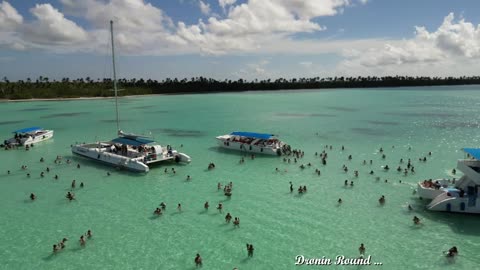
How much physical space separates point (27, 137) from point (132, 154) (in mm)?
26062

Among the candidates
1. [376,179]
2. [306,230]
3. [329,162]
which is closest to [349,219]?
[306,230]

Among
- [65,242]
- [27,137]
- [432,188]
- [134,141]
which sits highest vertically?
[134,141]

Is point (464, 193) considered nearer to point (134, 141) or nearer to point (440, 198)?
point (440, 198)

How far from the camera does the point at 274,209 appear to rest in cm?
3020

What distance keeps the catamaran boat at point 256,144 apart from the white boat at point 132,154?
10.2 m

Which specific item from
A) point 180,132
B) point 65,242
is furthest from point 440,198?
point 180,132

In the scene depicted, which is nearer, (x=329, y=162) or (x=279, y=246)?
(x=279, y=246)

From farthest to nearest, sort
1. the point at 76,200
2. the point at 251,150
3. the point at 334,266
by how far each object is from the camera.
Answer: the point at 251,150 < the point at 76,200 < the point at 334,266

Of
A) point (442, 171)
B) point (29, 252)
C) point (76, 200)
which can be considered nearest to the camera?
point (29, 252)

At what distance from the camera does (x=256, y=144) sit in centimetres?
5200

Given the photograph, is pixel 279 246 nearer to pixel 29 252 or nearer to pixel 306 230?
pixel 306 230

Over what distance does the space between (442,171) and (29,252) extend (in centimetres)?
4077

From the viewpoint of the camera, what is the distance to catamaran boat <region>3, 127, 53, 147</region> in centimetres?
5847

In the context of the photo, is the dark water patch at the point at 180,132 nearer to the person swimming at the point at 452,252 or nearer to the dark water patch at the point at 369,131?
the dark water patch at the point at 369,131
